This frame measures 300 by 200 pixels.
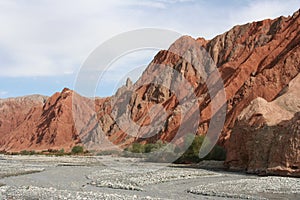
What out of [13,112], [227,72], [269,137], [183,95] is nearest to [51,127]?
[183,95]

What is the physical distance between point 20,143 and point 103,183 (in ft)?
364

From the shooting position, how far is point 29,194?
21.2m

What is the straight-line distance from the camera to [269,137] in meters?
33.1

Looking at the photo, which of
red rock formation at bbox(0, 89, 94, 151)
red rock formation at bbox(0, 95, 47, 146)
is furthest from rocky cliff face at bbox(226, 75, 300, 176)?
red rock formation at bbox(0, 95, 47, 146)

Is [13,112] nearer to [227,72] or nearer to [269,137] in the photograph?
[227,72]

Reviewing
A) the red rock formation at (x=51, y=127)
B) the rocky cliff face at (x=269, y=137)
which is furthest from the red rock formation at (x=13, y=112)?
the rocky cliff face at (x=269, y=137)

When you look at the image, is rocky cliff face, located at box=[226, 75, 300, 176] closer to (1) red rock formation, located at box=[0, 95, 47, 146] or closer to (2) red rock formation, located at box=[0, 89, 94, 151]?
(2) red rock formation, located at box=[0, 89, 94, 151]

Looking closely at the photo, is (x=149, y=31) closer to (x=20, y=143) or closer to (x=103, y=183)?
(x=103, y=183)

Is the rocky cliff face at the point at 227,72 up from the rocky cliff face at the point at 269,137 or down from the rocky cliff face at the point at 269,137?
up

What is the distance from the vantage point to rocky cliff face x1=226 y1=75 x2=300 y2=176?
99.2 feet

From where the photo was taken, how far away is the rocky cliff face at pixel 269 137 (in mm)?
30234

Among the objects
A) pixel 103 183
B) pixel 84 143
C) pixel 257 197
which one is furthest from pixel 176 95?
pixel 257 197

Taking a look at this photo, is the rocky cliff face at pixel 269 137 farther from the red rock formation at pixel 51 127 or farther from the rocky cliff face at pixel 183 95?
the red rock formation at pixel 51 127

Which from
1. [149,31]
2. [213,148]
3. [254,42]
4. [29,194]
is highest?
[254,42]
